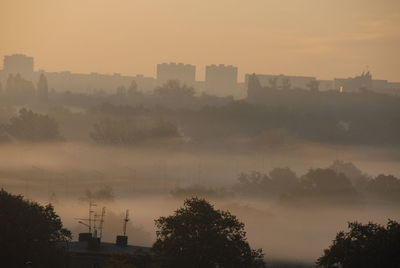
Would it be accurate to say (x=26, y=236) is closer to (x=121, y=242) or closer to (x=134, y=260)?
(x=134, y=260)

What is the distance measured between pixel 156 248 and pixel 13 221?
356 inches

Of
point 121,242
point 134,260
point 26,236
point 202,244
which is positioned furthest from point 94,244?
point 202,244

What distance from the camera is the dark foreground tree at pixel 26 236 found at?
316ft

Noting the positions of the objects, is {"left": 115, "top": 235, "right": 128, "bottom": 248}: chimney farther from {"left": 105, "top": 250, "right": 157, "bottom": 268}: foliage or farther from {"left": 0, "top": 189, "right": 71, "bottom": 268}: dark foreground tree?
{"left": 105, "top": 250, "right": 157, "bottom": 268}: foliage

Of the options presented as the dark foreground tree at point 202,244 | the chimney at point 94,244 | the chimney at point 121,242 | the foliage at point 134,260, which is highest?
the chimney at point 121,242

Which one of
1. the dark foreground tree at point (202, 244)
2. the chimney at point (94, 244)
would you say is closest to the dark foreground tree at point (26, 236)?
the dark foreground tree at point (202, 244)

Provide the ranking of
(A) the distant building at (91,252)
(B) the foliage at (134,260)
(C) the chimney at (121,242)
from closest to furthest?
(B) the foliage at (134,260), (A) the distant building at (91,252), (C) the chimney at (121,242)

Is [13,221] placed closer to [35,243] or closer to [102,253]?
[35,243]

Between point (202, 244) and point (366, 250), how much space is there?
10.5 metres

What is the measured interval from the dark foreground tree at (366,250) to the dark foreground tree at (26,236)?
52.1 feet

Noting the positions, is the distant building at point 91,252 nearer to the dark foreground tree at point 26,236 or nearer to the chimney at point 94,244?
the chimney at point 94,244

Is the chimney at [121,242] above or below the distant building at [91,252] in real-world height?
above

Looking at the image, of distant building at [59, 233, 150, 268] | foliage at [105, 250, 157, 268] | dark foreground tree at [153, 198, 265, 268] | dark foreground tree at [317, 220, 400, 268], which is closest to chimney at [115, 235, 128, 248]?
distant building at [59, 233, 150, 268]

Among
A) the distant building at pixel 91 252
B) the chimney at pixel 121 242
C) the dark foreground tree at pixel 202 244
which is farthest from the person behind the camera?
the chimney at pixel 121 242
